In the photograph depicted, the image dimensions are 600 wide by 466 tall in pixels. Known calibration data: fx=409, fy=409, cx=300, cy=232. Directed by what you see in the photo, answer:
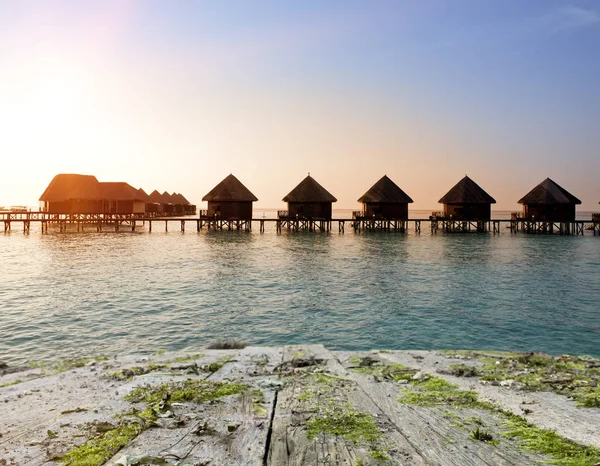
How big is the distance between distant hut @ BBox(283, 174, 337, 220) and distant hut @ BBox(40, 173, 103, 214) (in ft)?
91.0

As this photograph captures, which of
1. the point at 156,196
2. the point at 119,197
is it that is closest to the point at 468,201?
the point at 119,197

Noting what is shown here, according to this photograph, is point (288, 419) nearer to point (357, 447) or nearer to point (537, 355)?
point (357, 447)

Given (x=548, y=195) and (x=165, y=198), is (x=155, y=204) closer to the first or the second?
(x=165, y=198)

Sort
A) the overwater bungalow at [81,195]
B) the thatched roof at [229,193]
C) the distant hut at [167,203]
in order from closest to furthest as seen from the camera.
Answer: the thatched roof at [229,193] → the overwater bungalow at [81,195] → the distant hut at [167,203]

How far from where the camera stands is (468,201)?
47000 millimetres

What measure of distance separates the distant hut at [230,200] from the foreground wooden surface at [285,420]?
43176 millimetres

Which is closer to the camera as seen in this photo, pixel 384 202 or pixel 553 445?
pixel 553 445

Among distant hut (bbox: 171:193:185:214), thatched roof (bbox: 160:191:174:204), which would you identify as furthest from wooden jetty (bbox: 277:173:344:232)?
distant hut (bbox: 171:193:185:214)

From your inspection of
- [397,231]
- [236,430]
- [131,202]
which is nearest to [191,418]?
[236,430]

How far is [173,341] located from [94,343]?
5.76 feet

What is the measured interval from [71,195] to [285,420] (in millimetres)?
60482

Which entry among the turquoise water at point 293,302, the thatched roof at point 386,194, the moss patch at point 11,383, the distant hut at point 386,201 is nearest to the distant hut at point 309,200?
the thatched roof at point 386,194

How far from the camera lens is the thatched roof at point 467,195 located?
155 ft

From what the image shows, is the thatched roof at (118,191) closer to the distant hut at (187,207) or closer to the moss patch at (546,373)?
the distant hut at (187,207)
